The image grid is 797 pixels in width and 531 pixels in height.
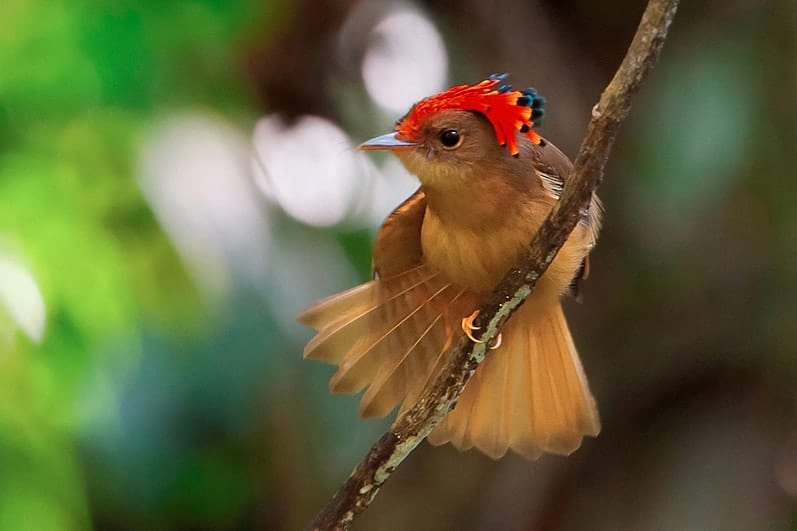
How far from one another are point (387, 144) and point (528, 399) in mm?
515

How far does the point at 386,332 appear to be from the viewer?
4.75 ft

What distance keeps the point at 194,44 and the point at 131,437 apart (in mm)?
846

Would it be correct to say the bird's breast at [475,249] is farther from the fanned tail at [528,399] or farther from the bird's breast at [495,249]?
the fanned tail at [528,399]

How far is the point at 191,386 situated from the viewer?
6.22ft

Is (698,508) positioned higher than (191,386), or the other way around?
(191,386)

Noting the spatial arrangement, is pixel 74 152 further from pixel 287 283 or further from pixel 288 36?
pixel 288 36

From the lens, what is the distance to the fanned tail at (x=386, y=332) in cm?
138

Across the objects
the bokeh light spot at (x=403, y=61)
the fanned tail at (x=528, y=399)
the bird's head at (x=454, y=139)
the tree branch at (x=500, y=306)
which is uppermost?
the bokeh light spot at (x=403, y=61)

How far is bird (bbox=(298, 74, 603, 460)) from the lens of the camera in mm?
1271

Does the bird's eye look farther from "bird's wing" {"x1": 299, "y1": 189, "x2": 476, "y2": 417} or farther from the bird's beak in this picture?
"bird's wing" {"x1": 299, "y1": 189, "x2": 476, "y2": 417}

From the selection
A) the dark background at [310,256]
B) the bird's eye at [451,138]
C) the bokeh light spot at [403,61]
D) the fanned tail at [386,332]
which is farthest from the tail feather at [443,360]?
the bokeh light spot at [403,61]

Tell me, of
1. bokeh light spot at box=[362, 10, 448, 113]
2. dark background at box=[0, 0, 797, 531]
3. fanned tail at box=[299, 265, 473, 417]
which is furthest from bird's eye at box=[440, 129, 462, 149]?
bokeh light spot at box=[362, 10, 448, 113]

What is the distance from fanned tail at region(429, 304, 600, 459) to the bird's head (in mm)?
270

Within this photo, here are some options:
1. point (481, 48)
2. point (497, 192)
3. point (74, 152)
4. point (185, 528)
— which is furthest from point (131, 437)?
point (481, 48)
